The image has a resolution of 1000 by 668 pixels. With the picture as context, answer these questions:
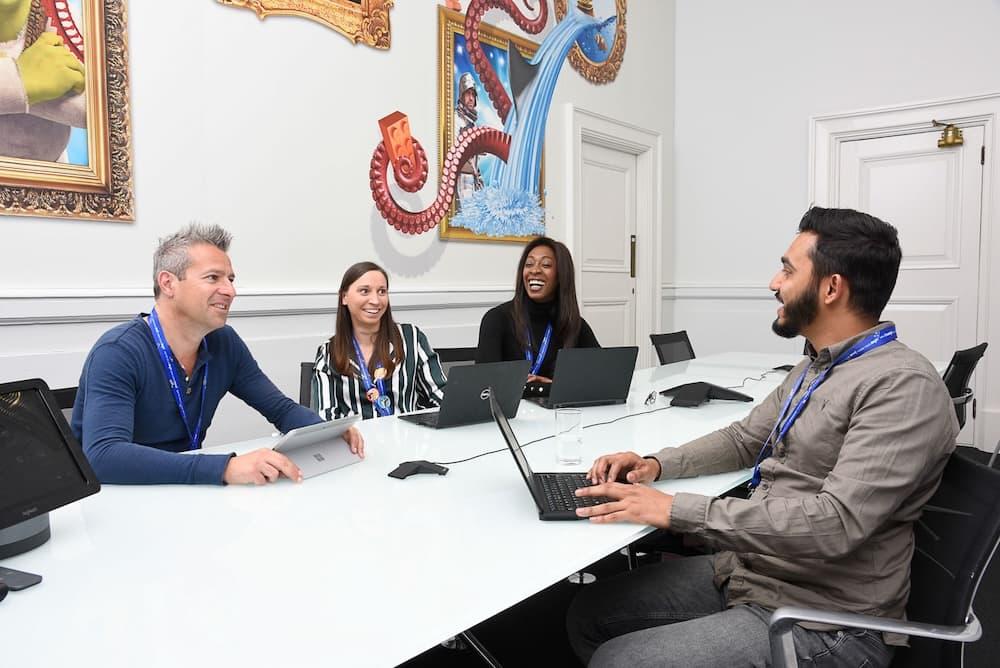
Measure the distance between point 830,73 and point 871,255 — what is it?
4.81 m

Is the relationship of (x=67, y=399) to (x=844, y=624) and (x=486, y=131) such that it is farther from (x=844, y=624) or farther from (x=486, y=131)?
(x=486, y=131)

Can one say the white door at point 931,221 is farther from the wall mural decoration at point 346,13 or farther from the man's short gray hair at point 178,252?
the man's short gray hair at point 178,252

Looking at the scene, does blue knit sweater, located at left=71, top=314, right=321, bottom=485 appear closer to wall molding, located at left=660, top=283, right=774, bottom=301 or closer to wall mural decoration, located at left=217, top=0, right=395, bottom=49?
wall mural decoration, located at left=217, top=0, right=395, bottom=49

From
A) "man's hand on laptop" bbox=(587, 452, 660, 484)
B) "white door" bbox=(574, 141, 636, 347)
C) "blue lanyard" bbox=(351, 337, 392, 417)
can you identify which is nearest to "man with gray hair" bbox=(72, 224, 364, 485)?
"blue lanyard" bbox=(351, 337, 392, 417)

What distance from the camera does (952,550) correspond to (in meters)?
1.20

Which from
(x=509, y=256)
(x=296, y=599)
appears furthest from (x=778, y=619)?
(x=509, y=256)

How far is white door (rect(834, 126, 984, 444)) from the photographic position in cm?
509

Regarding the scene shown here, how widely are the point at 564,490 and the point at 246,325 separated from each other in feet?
7.87

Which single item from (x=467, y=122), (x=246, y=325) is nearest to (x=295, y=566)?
(x=246, y=325)

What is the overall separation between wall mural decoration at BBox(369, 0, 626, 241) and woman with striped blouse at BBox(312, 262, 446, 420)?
4.49 feet

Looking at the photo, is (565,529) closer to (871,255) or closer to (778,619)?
(778,619)

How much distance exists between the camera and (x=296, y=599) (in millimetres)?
1080

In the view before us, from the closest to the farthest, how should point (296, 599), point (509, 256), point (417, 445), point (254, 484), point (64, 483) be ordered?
1. point (296, 599)
2. point (64, 483)
3. point (254, 484)
4. point (417, 445)
5. point (509, 256)

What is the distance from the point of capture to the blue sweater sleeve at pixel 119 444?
5.42 ft
